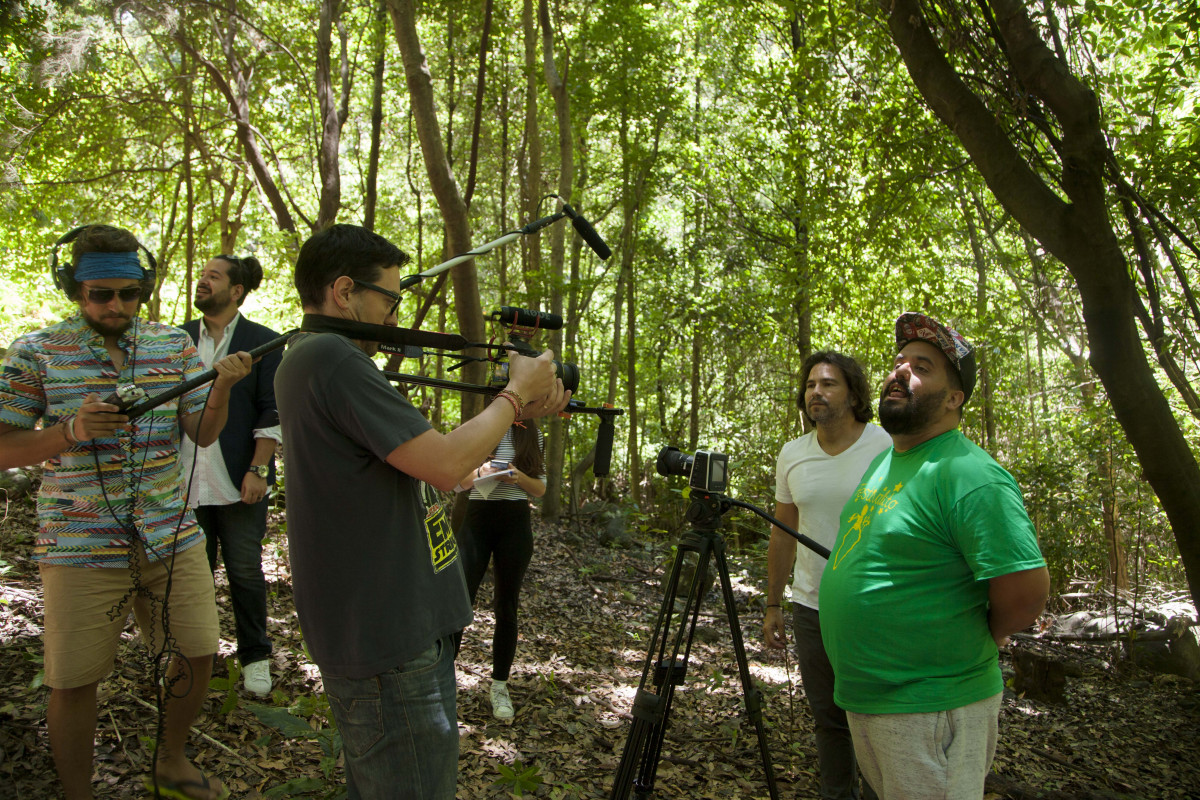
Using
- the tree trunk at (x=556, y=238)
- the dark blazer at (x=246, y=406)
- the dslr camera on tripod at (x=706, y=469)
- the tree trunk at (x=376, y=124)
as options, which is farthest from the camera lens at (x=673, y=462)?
the tree trunk at (x=556, y=238)

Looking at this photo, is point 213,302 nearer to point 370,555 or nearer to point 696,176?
point 370,555

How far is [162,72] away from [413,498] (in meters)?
10.4

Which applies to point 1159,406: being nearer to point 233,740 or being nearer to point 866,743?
point 866,743

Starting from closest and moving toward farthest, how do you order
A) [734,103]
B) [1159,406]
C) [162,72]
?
[1159,406], [162,72], [734,103]

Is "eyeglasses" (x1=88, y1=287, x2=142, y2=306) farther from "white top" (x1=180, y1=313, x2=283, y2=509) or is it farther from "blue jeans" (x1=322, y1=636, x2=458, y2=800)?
"blue jeans" (x1=322, y1=636, x2=458, y2=800)

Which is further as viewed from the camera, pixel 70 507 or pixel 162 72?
pixel 162 72

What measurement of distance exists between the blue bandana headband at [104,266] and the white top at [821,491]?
2.51m

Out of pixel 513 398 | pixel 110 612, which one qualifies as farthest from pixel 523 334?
pixel 110 612

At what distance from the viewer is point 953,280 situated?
1112cm

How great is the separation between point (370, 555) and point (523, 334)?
74 centimetres

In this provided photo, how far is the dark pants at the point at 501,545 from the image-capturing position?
359cm

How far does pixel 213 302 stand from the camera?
3.39m

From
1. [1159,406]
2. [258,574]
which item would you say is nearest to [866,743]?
[258,574]

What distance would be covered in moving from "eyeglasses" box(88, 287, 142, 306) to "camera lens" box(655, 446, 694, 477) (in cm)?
179
